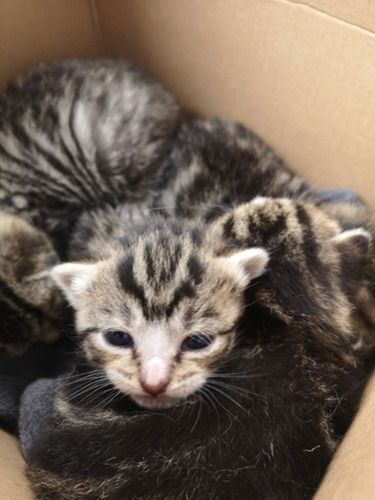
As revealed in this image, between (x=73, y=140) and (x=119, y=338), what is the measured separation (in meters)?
0.87

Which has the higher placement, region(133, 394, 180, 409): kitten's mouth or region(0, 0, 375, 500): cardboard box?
region(0, 0, 375, 500): cardboard box

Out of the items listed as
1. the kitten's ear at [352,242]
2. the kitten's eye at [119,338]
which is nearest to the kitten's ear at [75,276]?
the kitten's eye at [119,338]

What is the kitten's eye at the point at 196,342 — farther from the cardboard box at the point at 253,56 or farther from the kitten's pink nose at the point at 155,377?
the cardboard box at the point at 253,56

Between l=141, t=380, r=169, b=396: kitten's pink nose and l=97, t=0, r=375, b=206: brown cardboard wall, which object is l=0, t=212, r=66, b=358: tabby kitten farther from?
l=97, t=0, r=375, b=206: brown cardboard wall

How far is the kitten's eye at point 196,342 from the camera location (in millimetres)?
1150

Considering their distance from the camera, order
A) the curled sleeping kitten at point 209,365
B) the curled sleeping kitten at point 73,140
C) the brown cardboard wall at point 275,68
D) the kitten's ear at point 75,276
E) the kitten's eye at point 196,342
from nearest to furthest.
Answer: the curled sleeping kitten at point 209,365, the kitten's eye at point 196,342, the kitten's ear at point 75,276, the brown cardboard wall at point 275,68, the curled sleeping kitten at point 73,140

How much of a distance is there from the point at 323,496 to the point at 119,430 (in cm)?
44

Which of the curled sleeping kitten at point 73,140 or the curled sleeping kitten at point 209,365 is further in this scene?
the curled sleeping kitten at point 73,140

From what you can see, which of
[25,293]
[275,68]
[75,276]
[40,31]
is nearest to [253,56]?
[275,68]

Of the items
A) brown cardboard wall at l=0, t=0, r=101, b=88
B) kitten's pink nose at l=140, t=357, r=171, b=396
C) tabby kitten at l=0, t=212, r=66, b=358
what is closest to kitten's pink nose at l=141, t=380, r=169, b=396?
kitten's pink nose at l=140, t=357, r=171, b=396

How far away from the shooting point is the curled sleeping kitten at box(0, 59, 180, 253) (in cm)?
172

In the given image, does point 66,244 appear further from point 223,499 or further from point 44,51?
point 223,499

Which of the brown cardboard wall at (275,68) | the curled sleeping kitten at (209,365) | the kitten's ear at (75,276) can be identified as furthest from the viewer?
the brown cardboard wall at (275,68)

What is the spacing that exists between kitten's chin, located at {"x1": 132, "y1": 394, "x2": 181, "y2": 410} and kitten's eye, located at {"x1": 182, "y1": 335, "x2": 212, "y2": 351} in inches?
4.8
